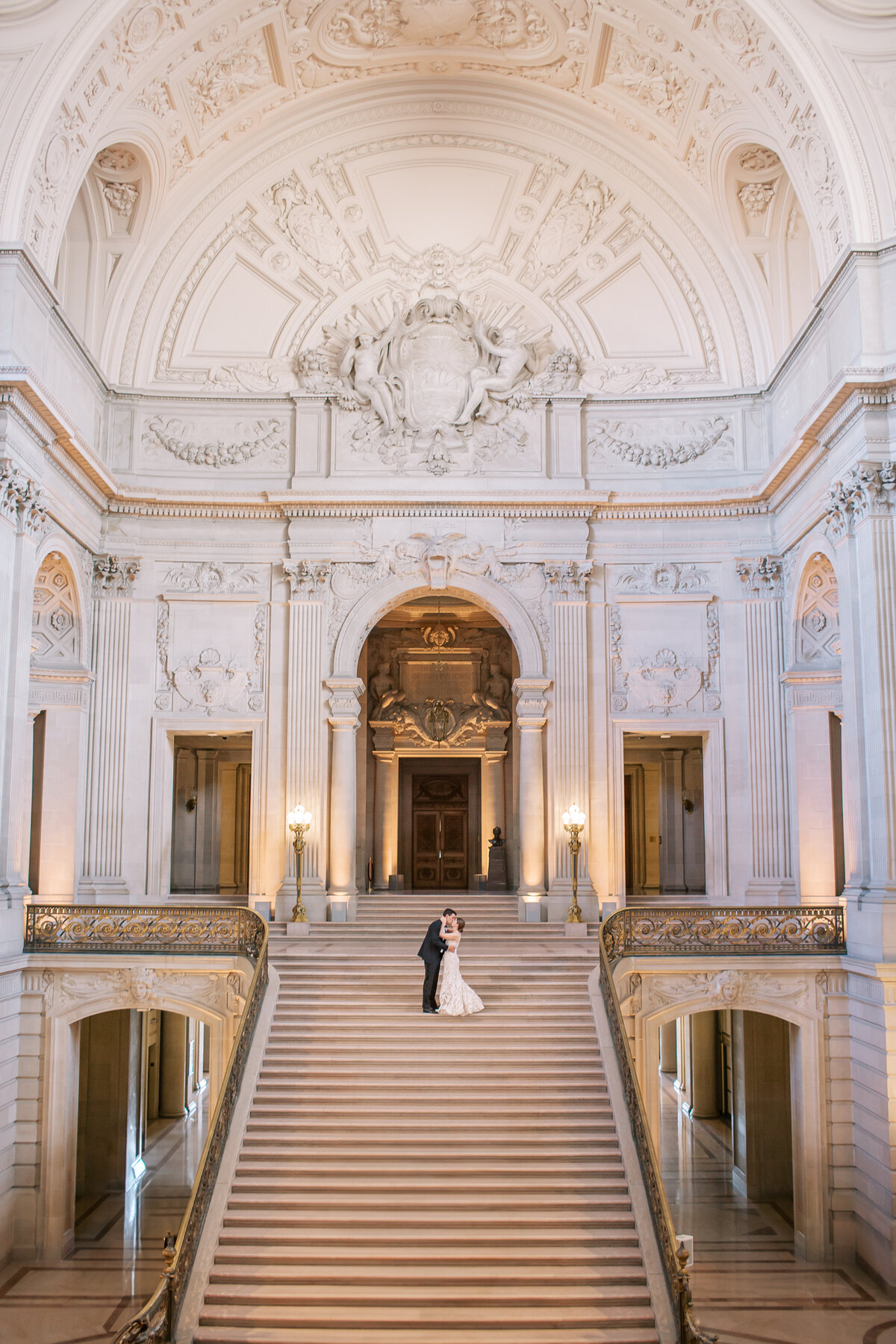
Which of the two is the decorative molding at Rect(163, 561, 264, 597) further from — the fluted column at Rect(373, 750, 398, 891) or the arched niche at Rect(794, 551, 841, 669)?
the arched niche at Rect(794, 551, 841, 669)

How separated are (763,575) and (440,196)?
811 cm

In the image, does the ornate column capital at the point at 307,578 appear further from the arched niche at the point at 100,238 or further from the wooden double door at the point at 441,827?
the wooden double door at the point at 441,827

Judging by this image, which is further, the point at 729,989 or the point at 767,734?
the point at 767,734

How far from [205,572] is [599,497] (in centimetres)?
632

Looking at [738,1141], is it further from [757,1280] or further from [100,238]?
[100,238]

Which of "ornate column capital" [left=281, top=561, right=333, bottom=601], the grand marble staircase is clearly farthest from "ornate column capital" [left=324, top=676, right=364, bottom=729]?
the grand marble staircase

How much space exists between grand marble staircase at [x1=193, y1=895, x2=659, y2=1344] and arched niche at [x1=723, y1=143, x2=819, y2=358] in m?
10.3

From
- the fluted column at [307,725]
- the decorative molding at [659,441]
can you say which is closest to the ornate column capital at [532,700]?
the fluted column at [307,725]

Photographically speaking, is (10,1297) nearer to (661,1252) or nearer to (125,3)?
(661,1252)

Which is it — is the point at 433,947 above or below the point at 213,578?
below

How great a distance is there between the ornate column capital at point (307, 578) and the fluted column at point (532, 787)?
344cm

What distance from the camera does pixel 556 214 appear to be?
62.8ft

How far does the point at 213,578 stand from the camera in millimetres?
18625

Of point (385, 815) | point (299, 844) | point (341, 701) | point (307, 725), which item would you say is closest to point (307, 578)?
point (341, 701)
